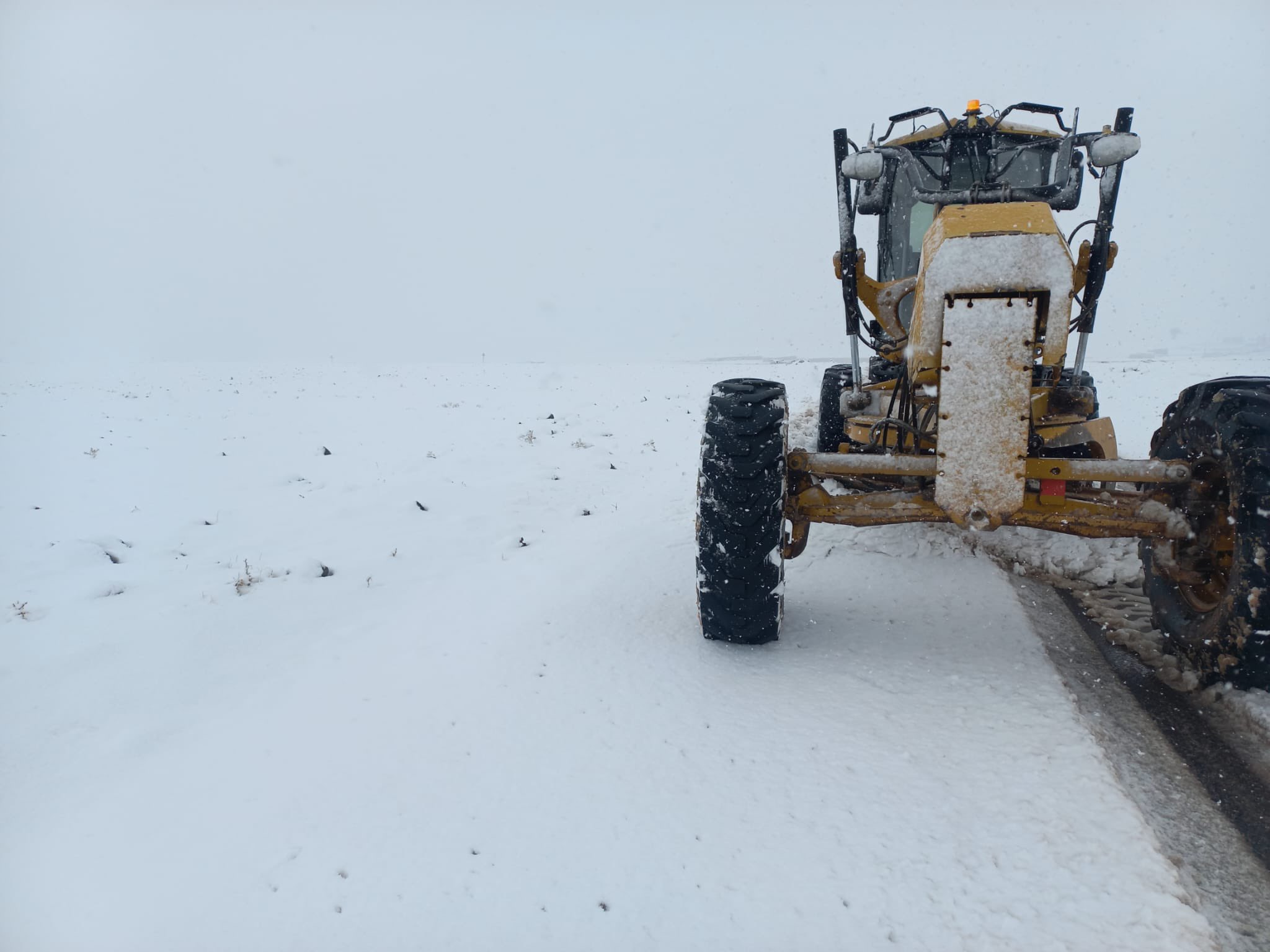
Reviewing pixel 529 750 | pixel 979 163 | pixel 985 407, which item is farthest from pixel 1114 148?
pixel 529 750

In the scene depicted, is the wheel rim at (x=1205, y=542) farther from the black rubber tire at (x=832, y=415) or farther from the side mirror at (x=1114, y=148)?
the black rubber tire at (x=832, y=415)

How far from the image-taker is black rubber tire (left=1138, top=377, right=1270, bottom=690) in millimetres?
2736

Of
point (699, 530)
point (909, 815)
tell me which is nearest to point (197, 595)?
point (699, 530)

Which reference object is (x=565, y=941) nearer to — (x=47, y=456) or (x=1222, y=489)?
(x=1222, y=489)

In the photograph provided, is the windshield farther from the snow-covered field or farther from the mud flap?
the snow-covered field

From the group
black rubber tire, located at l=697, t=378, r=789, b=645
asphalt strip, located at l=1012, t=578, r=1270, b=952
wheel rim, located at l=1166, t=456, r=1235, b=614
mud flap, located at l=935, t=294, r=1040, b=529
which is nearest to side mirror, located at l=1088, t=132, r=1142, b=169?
mud flap, located at l=935, t=294, r=1040, b=529

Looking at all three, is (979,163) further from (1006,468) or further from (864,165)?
(1006,468)

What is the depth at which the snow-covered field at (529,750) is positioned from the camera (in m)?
1.89

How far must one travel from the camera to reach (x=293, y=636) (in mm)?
3504

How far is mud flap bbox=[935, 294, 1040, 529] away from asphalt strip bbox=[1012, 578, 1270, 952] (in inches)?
35.0

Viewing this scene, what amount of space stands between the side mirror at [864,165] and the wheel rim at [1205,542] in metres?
2.07

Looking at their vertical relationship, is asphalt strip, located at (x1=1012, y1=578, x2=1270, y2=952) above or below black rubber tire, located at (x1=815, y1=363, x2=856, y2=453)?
below

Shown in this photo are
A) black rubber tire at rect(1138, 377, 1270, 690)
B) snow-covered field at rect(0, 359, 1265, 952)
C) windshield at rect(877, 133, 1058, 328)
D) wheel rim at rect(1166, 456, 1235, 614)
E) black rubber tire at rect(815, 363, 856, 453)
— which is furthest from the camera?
black rubber tire at rect(815, 363, 856, 453)

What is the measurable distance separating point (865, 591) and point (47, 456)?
821 centimetres
